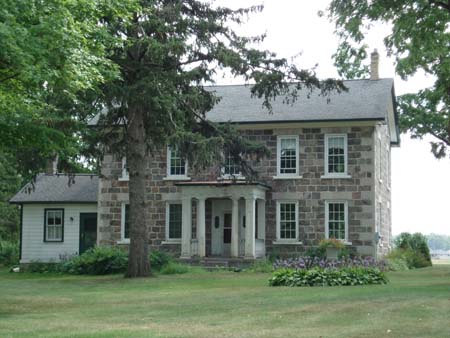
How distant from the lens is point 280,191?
3016cm

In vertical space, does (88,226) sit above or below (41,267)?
above

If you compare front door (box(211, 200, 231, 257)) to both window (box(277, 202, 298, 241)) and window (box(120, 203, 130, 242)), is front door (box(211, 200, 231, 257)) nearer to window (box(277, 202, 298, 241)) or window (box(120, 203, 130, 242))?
window (box(277, 202, 298, 241))

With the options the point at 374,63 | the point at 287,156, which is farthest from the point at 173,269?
the point at 374,63

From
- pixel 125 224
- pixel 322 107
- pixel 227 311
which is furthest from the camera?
pixel 125 224

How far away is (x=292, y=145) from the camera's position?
30250 mm

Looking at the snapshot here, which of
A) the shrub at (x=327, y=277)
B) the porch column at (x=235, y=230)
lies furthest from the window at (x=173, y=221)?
the shrub at (x=327, y=277)

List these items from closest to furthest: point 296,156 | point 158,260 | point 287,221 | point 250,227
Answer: point 158,260, point 250,227, point 287,221, point 296,156

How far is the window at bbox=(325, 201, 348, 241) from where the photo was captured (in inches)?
1151

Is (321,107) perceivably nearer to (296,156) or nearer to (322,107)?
(322,107)

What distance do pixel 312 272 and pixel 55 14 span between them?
9.53 metres

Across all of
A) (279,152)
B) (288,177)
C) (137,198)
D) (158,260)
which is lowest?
(158,260)

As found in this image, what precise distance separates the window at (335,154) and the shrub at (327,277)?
11068 millimetres

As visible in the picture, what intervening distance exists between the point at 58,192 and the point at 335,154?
13324mm

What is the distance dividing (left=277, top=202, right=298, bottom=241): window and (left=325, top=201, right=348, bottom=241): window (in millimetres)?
1301
